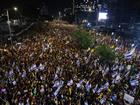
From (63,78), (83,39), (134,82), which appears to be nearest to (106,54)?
(83,39)

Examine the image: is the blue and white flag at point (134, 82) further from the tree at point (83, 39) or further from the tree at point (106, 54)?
the tree at point (83, 39)

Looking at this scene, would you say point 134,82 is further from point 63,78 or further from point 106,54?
point 106,54

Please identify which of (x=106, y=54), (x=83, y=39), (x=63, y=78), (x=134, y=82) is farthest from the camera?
(x=83, y=39)

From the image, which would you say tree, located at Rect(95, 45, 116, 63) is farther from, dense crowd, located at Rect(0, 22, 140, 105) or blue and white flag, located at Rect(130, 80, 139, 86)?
blue and white flag, located at Rect(130, 80, 139, 86)

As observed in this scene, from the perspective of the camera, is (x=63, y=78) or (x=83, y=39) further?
(x=83, y=39)

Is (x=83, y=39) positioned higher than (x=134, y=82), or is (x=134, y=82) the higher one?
(x=83, y=39)

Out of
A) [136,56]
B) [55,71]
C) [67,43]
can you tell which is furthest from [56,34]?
[55,71]

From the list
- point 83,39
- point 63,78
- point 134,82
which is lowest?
point 134,82

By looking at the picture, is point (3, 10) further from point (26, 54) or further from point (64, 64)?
point (64, 64)

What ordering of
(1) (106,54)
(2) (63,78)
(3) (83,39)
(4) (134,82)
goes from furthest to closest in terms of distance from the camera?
(3) (83,39)
(1) (106,54)
(2) (63,78)
(4) (134,82)
